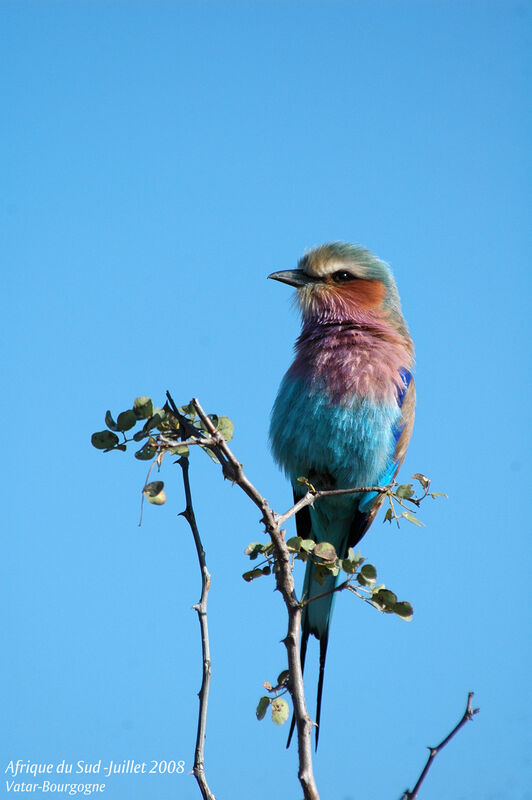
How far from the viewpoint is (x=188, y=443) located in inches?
102

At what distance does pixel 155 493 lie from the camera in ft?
8.70

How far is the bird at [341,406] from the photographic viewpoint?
476 cm

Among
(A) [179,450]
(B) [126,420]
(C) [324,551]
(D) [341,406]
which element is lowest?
(C) [324,551]

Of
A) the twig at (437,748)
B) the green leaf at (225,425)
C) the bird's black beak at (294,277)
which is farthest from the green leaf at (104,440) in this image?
the bird's black beak at (294,277)

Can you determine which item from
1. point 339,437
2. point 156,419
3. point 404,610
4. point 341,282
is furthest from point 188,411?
point 341,282

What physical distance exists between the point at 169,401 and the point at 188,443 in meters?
0.14

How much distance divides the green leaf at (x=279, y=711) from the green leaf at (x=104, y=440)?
3.30 feet

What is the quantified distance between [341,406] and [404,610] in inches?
83.0

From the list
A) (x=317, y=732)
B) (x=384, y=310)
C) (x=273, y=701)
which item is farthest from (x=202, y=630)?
(x=384, y=310)

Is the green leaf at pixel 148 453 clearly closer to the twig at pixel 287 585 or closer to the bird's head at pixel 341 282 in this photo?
the twig at pixel 287 585

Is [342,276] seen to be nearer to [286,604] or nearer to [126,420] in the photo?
[126,420]

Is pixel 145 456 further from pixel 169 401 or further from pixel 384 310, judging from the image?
pixel 384 310

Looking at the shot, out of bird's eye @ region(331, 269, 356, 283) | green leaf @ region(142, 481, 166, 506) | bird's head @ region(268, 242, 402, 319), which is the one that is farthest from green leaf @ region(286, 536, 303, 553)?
bird's eye @ region(331, 269, 356, 283)

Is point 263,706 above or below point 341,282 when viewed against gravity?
below
